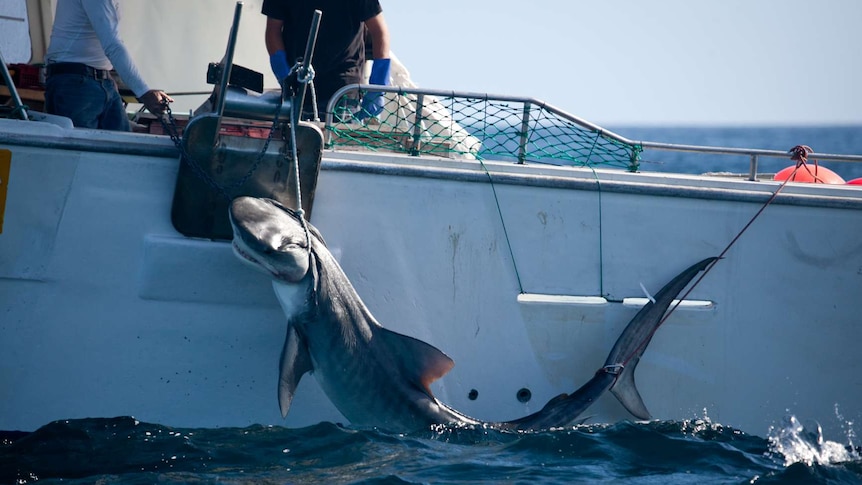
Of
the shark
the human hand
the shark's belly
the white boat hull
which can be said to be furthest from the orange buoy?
the human hand

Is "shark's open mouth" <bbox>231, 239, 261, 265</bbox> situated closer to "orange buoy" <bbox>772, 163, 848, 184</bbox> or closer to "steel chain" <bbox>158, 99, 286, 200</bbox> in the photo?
"steel chain" <bbox>158, 99, 286, 200</bbox>

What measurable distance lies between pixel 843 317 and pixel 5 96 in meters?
5.59

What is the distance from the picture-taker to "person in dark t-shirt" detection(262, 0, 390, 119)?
5.84 meters

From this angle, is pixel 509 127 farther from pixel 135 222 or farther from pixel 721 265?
pixel 135 222

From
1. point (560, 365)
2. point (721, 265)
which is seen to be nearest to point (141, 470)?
point (560, 365)

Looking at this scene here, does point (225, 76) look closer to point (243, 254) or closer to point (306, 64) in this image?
point (306, 64)

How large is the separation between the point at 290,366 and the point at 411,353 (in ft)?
1.95

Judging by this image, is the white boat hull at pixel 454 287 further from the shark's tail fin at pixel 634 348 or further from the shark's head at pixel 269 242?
the shark's head at pixel 269 242

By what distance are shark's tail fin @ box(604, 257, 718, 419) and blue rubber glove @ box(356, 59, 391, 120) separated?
194 cm

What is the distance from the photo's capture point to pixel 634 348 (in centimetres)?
503

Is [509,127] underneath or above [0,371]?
above

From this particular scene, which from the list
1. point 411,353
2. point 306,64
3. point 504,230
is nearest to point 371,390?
point 411,353

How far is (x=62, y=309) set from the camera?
4680mm

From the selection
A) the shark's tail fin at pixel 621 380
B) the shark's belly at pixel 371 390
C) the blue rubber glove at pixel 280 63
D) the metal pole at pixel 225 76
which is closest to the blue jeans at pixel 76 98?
the metal pole at pixel 225 76
